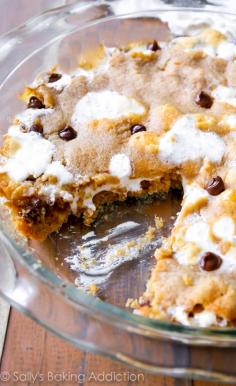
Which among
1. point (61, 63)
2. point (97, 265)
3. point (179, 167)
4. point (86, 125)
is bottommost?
point (97, 265)

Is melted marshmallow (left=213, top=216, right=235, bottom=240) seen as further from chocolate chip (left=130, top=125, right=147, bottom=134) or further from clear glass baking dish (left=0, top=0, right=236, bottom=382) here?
chocolate chip (left=130, top=125, right=147, bottom=134)

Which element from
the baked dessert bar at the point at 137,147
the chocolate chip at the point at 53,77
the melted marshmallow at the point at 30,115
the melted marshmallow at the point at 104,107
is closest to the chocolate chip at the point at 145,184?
the baked dessert bar at the point at 137,147

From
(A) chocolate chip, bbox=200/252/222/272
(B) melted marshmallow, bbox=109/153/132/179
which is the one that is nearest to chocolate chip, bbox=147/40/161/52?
(B) melted marshmallow, bbox=109/153/132/179

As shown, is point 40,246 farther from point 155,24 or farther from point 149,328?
point 155,24

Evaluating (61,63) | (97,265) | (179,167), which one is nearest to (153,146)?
(179,167)

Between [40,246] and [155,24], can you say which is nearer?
[40,246]

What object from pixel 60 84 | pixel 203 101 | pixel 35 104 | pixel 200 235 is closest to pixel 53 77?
pixel 60 84

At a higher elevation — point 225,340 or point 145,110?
point 145,110
